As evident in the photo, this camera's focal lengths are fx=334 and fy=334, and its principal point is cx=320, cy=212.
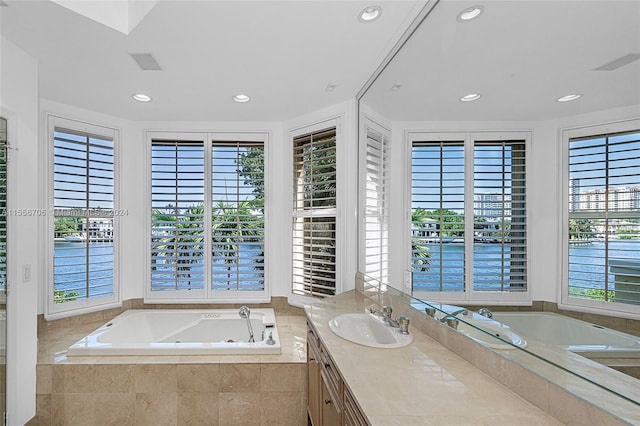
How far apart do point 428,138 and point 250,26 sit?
112cm

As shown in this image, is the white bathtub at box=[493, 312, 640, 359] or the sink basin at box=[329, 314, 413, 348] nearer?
the white bathtub at box=[493, 312, 640, 359]

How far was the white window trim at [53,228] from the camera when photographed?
114 inches

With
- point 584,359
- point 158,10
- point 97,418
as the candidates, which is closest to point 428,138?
point 584,359

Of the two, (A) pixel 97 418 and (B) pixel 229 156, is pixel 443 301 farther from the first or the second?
(B) pixel 229 156

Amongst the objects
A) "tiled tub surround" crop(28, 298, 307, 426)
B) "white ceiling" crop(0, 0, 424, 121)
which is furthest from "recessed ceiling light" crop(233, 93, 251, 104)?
"tiled tub surround" crop(28, 298, 307, 426)

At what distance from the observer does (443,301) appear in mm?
1516

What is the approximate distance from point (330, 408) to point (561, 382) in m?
1.00

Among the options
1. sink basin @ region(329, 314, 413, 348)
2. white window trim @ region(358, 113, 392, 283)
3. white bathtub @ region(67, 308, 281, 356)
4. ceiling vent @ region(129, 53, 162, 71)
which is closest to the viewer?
sink basin @ region(329, 314, 413, 348)

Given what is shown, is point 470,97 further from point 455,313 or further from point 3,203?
point 3,203

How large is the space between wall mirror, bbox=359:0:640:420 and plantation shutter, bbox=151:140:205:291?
2280mm

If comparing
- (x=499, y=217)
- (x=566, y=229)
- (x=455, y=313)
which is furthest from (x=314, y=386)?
(x=566, y=229)

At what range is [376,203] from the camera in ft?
7.36

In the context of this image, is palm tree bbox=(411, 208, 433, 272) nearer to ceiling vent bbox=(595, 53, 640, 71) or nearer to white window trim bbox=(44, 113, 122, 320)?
ceiling vent bbox=(595, 53, 640, 71)

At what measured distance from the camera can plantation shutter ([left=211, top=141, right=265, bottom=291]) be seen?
344 centimetres
